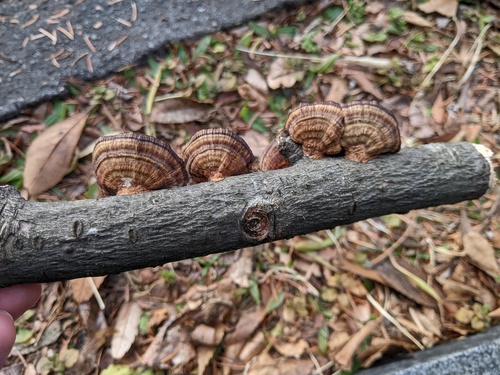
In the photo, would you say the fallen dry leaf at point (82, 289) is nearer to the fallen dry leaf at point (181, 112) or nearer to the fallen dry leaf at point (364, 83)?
the fallen dry leaf at point (181, 112)

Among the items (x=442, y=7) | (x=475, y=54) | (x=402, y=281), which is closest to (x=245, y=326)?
(x=402, y=281)

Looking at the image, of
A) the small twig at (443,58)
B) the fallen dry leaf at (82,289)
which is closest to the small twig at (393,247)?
the small twig at (443,58)

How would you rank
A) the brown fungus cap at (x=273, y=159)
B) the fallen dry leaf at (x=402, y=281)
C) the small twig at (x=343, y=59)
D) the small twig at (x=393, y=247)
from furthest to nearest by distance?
the small twig at (x=343, y=59) < the small twig at (x=393, y=247) < the fallen dry leaf at (x=402, y=281) < the brown fungus cap at (x=273, y=159)

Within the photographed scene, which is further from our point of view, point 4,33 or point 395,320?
point 4,33

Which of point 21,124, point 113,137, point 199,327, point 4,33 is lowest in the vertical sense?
point 199,327

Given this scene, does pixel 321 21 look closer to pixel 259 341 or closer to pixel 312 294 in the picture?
pixel 312 294

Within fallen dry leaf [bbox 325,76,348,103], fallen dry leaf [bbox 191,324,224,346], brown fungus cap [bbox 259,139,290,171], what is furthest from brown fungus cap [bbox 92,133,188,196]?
fallen dry leaf [bbox 325,76,348,103]

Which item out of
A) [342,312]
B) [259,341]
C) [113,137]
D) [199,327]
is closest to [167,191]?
[113,137]

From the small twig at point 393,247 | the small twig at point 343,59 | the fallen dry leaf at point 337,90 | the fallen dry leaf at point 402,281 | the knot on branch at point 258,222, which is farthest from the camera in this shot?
the small twig at point 343,59
